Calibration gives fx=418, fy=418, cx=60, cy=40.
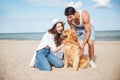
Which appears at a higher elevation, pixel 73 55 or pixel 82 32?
pixel 82 32

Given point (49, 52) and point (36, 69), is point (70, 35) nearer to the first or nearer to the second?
point (49, 52)

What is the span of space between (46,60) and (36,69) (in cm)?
9

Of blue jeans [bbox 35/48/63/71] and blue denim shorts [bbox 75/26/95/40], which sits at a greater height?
blue denim shorts [bbox 75/26/95/40]

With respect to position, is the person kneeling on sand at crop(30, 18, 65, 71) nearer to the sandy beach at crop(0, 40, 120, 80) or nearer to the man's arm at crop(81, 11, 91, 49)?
the sandy beach at crop(0, 40, 120, 80)

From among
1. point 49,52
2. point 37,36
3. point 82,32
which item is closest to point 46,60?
point 49,52

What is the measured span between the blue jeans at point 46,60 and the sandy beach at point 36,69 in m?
0.03

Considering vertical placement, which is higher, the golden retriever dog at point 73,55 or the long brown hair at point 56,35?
the long brown hair at point 56,35

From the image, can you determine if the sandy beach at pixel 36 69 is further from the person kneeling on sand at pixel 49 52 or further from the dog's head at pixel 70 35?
the dog's head at pixel 70 35

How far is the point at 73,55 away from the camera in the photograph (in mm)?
2596

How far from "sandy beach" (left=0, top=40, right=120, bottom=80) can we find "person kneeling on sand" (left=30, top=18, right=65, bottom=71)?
3 cm

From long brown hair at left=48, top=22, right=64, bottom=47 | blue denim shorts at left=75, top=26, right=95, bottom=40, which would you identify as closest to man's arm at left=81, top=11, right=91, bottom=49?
blue denim shorts at left=75, top=26, right=95, bottom=40

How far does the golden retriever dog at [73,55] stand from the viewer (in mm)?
2564

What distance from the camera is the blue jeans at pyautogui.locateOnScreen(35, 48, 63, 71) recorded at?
258cm

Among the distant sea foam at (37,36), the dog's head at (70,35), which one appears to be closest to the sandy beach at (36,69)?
the distant sea foam at (37,36)
